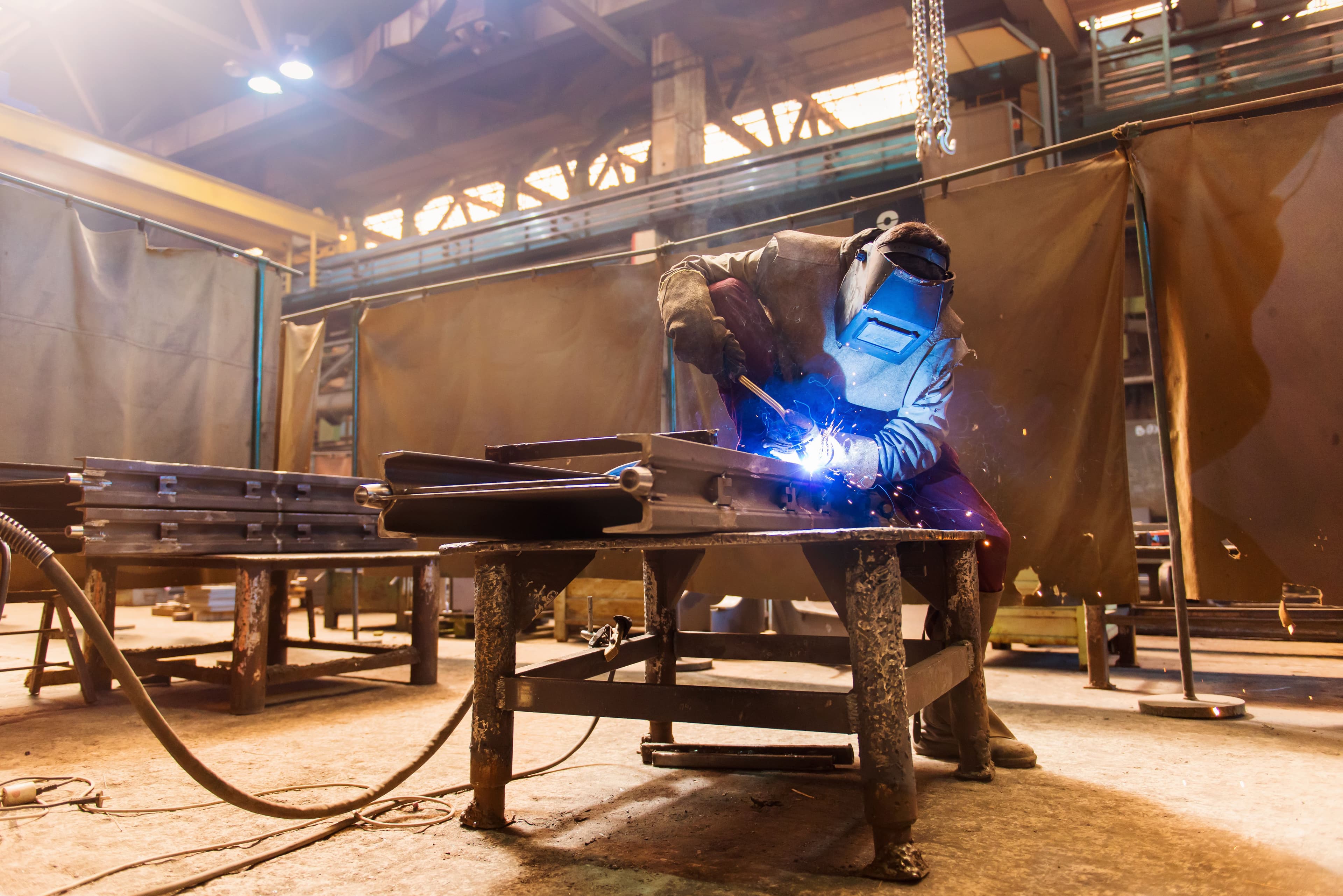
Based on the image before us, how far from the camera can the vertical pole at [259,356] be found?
5.88m

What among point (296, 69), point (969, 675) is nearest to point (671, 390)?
point (969, 675)

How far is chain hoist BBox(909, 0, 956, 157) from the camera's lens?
4281 millimetres

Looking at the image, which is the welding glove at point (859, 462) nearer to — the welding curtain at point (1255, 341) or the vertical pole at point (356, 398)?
the welding curtain at point (1255, 341)

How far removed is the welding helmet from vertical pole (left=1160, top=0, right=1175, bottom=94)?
6.02 metres

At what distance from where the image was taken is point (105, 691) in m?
3.76

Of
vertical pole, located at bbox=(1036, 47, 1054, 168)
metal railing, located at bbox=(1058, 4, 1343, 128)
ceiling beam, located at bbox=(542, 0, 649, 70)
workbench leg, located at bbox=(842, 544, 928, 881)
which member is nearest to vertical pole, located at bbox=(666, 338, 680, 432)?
workbench leg, located at bbox=(842, 544, 928, 881)

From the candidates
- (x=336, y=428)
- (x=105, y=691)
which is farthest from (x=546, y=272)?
(x=336, y=428)

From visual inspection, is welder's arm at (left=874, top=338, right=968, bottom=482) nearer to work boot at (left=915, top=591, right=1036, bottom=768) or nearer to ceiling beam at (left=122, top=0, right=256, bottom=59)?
work boot at (left=915, top=591, right=1036, bottom=768)

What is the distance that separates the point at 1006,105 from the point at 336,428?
42.2 ft

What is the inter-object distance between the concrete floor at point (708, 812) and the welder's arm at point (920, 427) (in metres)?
0.90

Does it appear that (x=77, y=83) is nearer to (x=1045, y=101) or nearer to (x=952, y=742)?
(x=1045, y=101)

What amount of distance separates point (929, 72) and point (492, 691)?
430cm

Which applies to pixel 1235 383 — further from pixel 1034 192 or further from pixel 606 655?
pixel 606 655

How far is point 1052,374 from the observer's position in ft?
11.6
